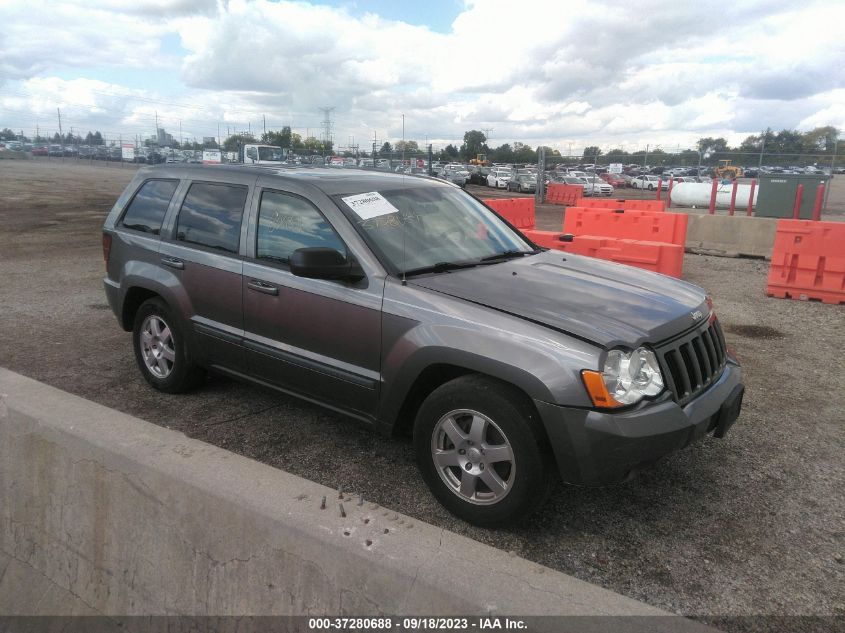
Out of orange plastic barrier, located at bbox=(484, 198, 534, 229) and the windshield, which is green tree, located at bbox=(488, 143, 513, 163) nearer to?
orange plastic barrier, located at bbox=(484, 198, 534, 229)

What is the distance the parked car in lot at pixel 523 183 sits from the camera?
118 feet

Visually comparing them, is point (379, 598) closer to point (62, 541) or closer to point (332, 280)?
point (332, 280)

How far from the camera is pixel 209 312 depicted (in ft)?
14.4

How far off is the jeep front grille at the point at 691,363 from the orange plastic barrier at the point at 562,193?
26.6 metres

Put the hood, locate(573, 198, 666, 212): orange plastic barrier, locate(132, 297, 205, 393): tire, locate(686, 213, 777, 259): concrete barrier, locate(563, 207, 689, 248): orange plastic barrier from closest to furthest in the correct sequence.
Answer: the hood < locate(132, 297, 205, 393): tire < locate(563, 207, 689, 248): orange plastic barrier < locate(686, 213, 777, 259): concrete barrier < locate(573, 198, 666, 212): orange plastic barrier

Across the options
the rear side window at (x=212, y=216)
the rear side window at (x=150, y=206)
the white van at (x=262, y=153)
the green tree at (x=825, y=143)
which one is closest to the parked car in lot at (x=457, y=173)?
the white van at (x=262, y=153)

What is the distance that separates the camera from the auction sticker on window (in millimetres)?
3857

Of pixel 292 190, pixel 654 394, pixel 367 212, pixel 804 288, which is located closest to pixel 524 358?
pixel 654 394

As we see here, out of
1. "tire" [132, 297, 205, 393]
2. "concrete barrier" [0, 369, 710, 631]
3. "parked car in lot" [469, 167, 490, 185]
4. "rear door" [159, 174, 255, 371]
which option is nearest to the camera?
"concrete barrier" [0, 369, 710, 631]

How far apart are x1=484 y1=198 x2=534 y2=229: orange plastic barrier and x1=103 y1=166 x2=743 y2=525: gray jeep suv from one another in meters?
6.85

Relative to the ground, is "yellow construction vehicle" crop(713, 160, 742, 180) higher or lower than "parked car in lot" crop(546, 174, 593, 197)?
higher

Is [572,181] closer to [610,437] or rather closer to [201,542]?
[610,437]

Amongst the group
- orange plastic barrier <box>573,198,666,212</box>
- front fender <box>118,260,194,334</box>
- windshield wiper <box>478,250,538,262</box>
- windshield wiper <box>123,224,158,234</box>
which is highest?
orange plastic barrier <box>573,198,666,212</box>

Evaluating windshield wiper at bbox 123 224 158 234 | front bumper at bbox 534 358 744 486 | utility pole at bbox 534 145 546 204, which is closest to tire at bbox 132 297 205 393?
windshield wiper at bbox 123 224 158 234
